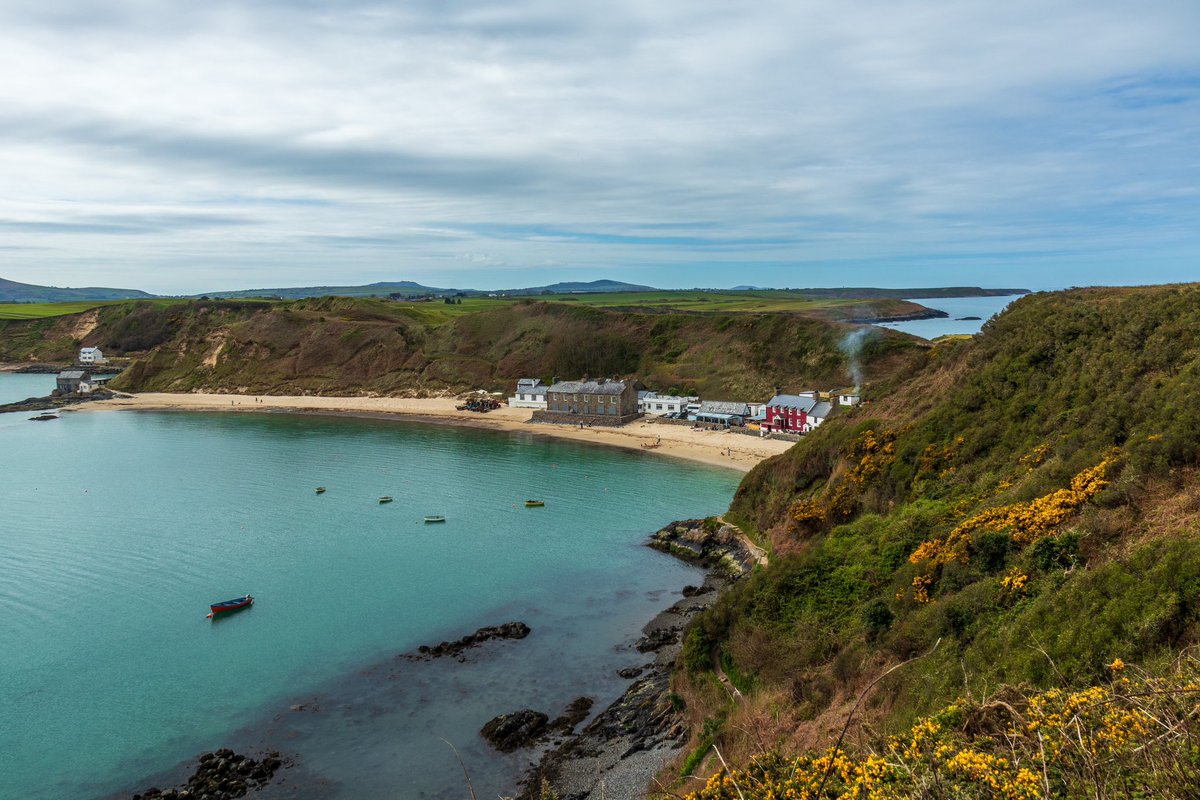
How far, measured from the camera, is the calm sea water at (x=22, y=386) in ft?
384

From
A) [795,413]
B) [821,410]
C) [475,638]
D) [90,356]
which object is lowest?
[475,638]

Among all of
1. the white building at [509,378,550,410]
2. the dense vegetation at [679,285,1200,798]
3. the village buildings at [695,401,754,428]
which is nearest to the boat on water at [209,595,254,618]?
the dense vegetation at [679,285,1200,798]

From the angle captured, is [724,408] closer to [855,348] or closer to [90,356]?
[855,348]

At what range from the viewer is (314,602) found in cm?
3819

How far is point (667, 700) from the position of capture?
25.8 metres

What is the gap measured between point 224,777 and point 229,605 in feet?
48.9

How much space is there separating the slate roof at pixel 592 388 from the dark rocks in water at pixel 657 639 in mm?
56015

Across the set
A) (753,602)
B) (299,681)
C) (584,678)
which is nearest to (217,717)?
(299,681)

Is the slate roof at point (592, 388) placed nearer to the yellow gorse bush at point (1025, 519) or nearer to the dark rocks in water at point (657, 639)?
the dark rocks in water at point (657, 639)

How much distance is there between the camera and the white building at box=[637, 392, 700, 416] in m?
90.8

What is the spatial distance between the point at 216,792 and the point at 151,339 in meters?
158

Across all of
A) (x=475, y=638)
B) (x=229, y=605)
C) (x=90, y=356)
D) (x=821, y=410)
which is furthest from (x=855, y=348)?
(x=90, y=356)

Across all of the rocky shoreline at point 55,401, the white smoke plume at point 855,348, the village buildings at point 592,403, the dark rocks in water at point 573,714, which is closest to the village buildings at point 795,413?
the white smoke plume at point 855,348

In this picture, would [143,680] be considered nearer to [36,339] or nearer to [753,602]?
[753,602]
